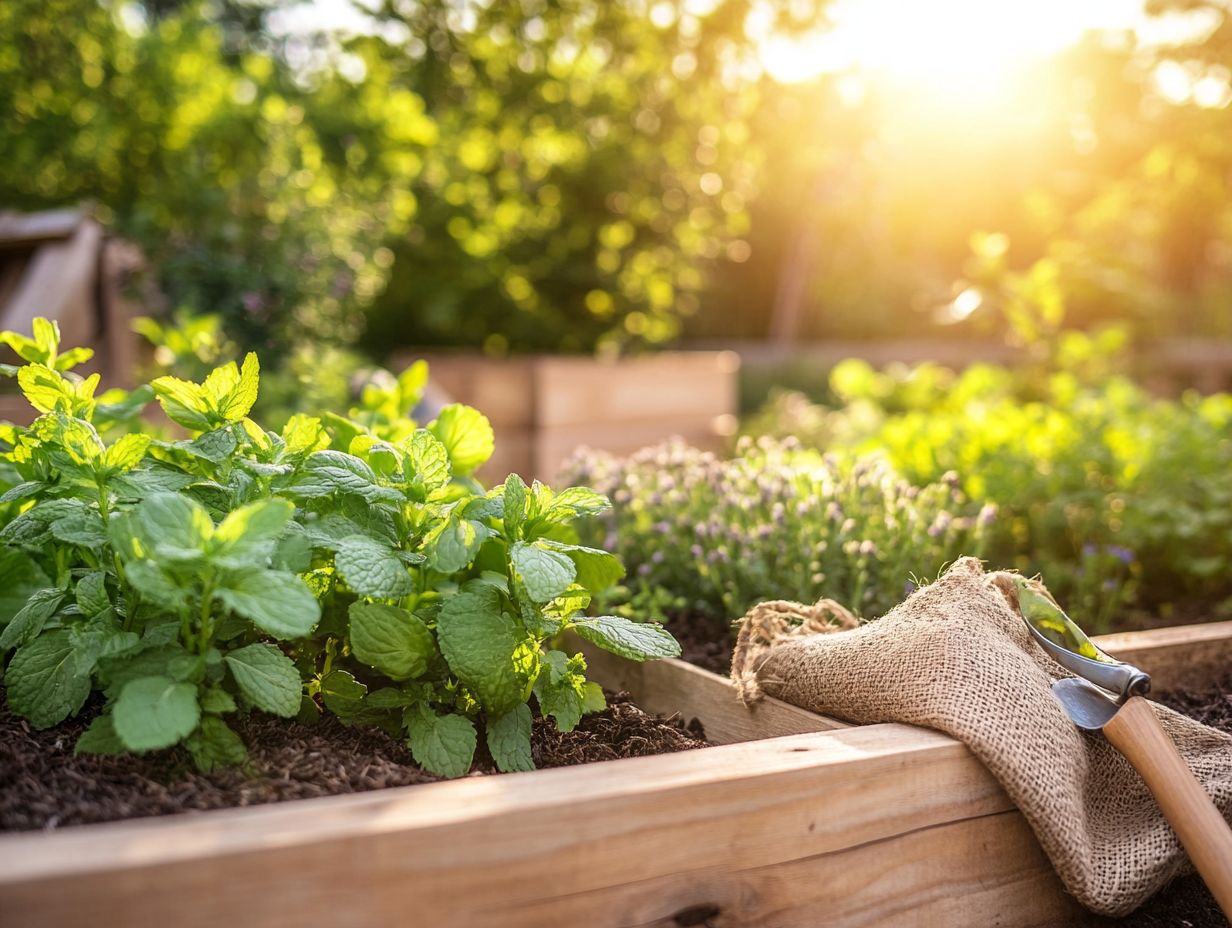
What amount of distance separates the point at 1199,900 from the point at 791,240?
2049cm

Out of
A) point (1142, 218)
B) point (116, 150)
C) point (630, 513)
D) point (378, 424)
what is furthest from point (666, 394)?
point (1142, 218)

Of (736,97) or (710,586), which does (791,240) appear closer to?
(736,97)

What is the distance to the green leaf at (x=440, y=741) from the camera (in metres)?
1.30

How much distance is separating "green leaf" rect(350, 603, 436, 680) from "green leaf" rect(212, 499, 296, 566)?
0.60 ft

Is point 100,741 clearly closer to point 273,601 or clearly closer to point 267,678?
point 267,678

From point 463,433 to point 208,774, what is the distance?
644 mm

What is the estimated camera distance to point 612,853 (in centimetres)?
108

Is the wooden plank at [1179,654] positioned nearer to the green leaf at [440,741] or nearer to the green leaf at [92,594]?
the green leaf at [440,741]

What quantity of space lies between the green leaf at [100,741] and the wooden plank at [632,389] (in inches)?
163

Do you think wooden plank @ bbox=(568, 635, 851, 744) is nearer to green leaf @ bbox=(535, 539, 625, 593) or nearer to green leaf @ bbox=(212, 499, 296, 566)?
green leaf @ bbox=(535, 539, 625, 593)

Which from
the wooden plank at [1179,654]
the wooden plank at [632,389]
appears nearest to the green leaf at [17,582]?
the wooden plank at [1179,654]

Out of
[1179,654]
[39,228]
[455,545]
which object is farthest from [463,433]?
[39,228]

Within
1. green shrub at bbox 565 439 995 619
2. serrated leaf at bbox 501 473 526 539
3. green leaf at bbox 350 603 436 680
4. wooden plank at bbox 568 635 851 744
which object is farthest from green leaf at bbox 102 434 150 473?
green shrub at bbox 565 439 995 619

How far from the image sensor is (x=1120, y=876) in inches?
52.6
